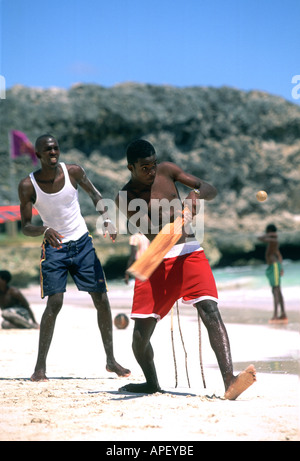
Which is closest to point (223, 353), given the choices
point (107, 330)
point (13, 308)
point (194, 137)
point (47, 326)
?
point (107, 330)

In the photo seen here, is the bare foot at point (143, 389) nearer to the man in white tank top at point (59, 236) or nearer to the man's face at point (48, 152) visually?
the man in white tank top at point (59, 236)

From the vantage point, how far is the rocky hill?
A: 104 feet

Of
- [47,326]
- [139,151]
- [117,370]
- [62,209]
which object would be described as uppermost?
[139,151]

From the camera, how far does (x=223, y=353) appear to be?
14.8ft

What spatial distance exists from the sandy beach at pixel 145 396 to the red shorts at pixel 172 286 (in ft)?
2.03

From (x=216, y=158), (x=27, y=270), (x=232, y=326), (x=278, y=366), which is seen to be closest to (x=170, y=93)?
(x=216, y=158)

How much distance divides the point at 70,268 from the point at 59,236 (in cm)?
34

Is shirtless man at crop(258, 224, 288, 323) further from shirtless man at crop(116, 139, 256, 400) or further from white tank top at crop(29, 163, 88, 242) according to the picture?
shirtless man at crop(116, 139, 256, 400)

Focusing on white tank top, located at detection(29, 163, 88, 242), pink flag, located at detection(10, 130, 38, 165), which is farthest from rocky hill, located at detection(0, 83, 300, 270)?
white tank top, located at detection(29, 163, 88, 242)

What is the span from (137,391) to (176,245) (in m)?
1.10

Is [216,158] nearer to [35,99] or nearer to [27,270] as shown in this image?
[35,99]

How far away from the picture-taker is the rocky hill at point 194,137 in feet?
104

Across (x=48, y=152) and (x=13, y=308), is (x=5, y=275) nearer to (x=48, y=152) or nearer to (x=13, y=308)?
(x=13, y=308)

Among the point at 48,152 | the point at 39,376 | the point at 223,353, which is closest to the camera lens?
the point at 223,353
